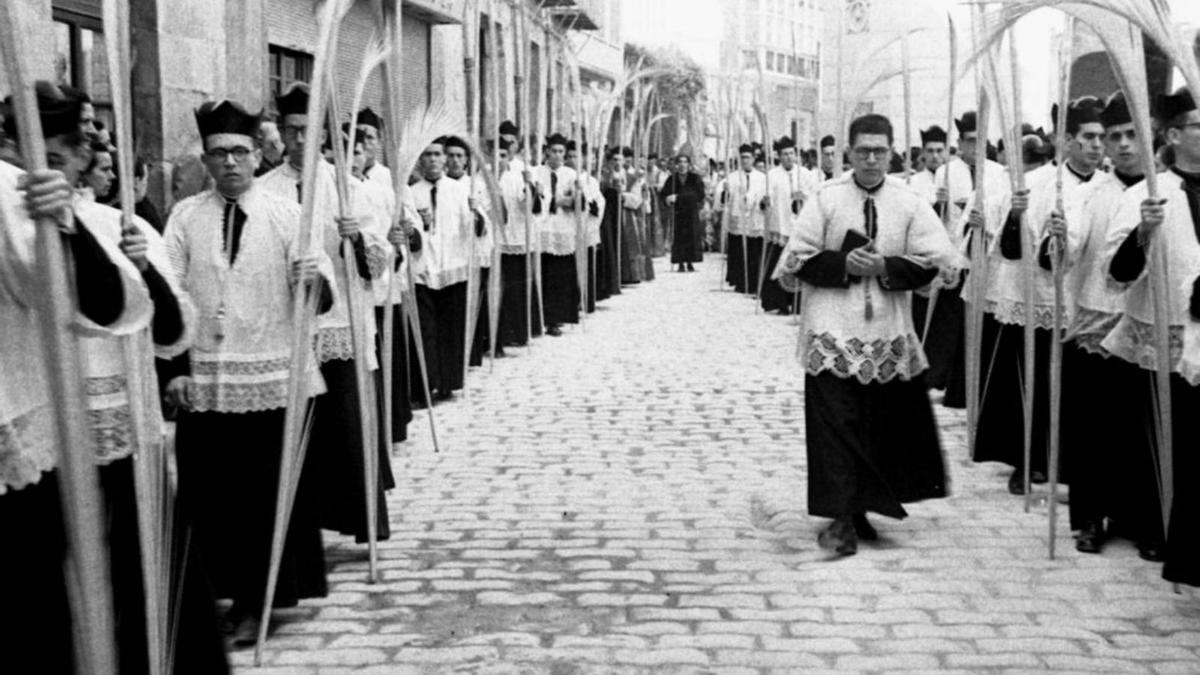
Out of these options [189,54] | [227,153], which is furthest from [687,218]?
[227,153]

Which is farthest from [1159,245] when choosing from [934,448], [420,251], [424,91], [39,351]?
[424,91]

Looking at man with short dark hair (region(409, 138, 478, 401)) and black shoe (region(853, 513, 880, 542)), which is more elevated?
man with short dark hair (region(409, 138, 478, 401))

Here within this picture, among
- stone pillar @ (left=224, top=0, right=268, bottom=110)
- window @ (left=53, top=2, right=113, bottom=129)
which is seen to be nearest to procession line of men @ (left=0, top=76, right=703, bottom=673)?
window @ (left=53, top=2, right=113, bottom=129)

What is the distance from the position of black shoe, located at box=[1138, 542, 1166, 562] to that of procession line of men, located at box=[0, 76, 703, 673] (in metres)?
3.09

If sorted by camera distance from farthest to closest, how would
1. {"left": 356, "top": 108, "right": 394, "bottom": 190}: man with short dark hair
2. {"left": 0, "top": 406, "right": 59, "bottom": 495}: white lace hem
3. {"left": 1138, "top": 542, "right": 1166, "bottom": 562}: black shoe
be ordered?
{"left": 356, "top": 108, "right": 394, "bottom": 190}: man with short dark hair, {"left": 1138, "top": 542, "right": 1166, "bottom": 562}: black shoe, {"left": 0, "top": 406, "right": 59, "bottom": 495}: white lace hem

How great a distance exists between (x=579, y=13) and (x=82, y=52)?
21.2 meters

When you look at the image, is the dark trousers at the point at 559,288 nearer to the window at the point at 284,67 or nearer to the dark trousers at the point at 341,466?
the window at the point at 284,67

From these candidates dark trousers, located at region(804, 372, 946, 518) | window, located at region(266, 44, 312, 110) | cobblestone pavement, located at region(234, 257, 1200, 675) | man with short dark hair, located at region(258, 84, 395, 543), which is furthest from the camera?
window, located at region(266, 44, 312, 110)

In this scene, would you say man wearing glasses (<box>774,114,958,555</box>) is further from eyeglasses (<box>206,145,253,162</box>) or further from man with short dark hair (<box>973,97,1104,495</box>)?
eyeglasses (<box>206,145,253,162</box>)

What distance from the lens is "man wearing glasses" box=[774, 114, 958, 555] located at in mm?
6391

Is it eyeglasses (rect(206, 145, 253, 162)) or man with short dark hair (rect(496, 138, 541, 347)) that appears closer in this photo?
eyeglasses (rect(206, 145, 253, 162))

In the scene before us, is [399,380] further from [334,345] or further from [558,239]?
[558,239]

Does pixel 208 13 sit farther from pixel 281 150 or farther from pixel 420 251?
pixel 281 150

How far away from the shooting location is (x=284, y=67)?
14758mm
